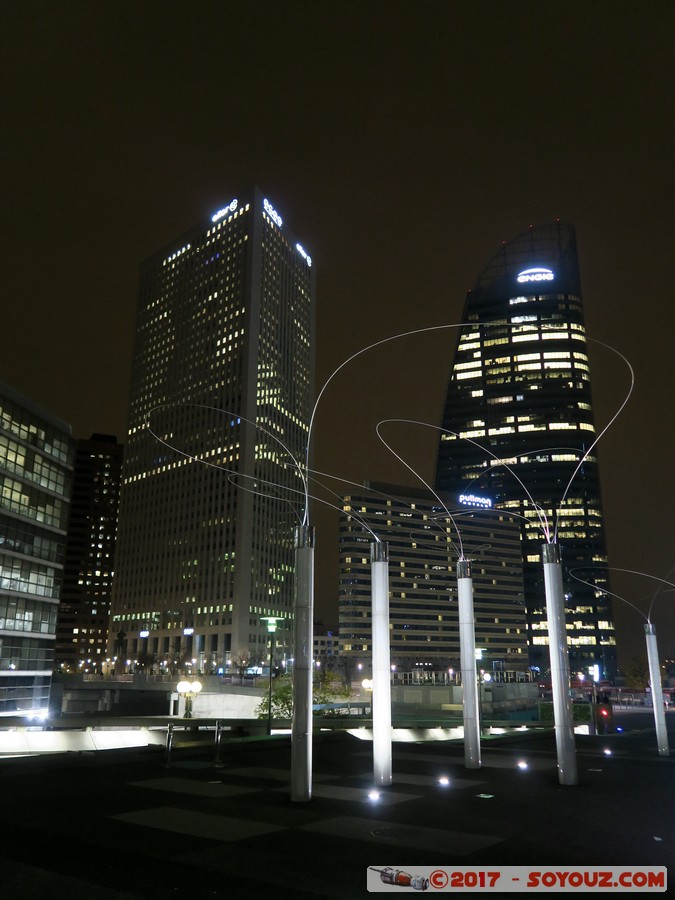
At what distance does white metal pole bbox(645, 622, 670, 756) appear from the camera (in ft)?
126

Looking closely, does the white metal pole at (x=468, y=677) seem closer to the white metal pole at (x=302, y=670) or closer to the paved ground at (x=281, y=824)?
the paved ground at (x=281, y=824)

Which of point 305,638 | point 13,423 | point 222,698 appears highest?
point 13,423

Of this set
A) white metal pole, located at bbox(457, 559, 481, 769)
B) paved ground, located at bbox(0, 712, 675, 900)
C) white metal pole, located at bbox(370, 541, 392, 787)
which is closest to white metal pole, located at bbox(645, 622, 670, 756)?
paved ground, located at bbox(0, 712, 675, 900)

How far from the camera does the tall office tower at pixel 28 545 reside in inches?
2842

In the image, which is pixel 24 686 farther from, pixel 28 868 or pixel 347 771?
pixel 28 868

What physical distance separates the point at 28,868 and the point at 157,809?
546cm

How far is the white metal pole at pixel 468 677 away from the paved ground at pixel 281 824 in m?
0.74

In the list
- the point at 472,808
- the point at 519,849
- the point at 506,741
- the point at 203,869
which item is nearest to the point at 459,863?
the point at 519,849

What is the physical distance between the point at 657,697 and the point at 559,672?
21.8 m

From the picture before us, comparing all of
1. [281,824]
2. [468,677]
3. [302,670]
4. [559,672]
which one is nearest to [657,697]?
[468,677]

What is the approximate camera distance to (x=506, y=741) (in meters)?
38.3

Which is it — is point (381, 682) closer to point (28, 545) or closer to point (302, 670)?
point (302, 670)

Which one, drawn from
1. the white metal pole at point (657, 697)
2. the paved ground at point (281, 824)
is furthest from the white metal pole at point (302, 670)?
the white metal pole at point (657, 697)

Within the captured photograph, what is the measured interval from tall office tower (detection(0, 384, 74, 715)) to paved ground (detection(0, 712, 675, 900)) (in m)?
54.0
